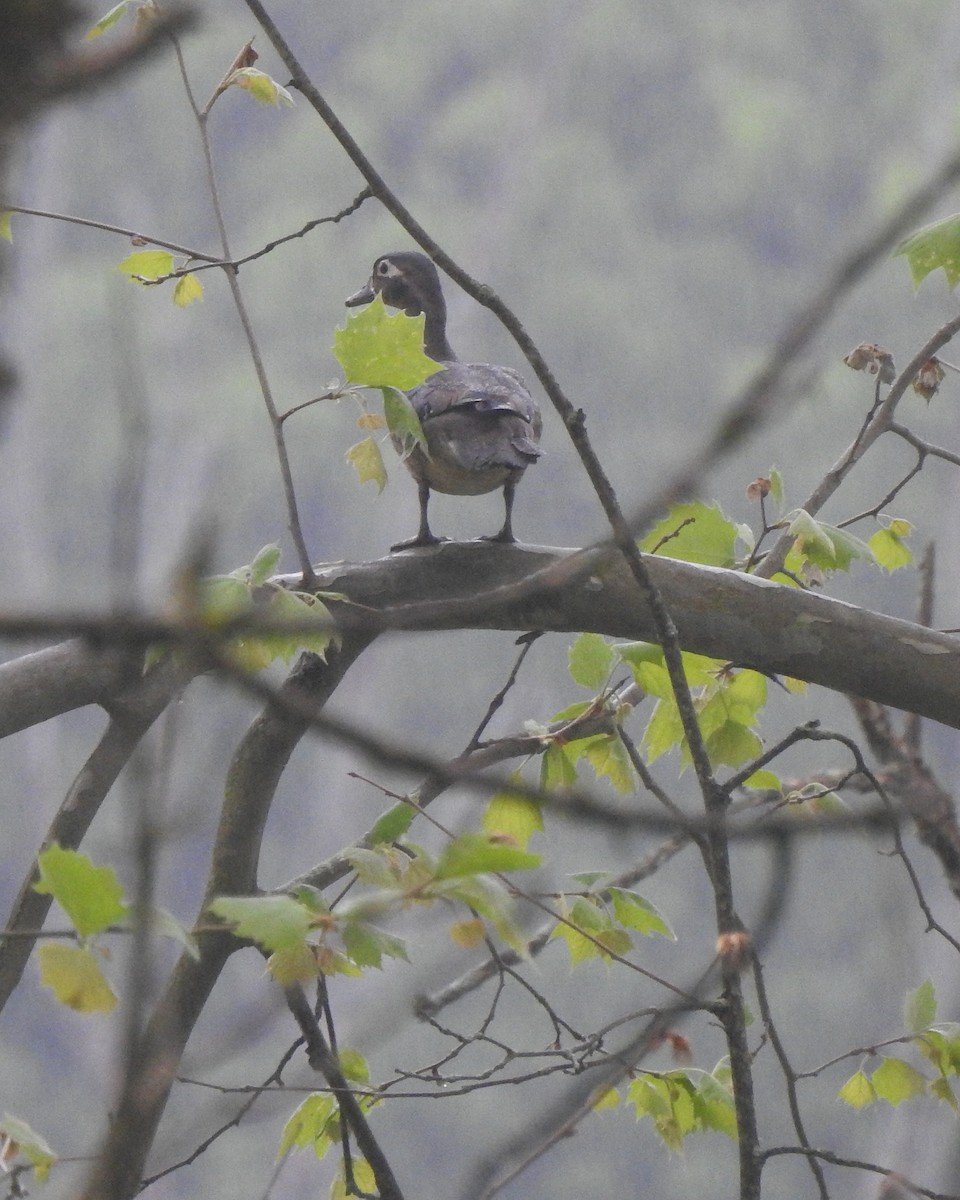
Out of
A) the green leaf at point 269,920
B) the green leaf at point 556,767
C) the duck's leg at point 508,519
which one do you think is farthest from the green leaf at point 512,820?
the green leaf at point 269,920

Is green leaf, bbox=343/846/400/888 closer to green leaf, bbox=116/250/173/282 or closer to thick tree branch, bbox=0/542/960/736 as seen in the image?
thick tree branch, bbox=0/542/960/736

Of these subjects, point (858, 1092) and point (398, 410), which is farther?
point (858, 1092)

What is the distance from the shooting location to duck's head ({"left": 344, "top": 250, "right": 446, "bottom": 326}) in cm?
187

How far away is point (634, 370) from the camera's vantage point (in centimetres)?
688

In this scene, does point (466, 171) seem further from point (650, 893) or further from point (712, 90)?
point (650, 893)

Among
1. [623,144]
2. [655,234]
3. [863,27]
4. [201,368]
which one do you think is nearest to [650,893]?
[201,368]

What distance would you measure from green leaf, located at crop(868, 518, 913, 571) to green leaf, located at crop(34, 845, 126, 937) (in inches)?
40.2

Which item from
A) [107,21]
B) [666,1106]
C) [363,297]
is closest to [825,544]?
[666,1106]

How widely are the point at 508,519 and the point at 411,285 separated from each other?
59 centimetres

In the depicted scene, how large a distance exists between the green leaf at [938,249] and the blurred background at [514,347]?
8.95 ft

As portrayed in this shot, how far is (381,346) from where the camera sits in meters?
1.00

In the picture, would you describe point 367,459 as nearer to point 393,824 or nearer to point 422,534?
point 422,534

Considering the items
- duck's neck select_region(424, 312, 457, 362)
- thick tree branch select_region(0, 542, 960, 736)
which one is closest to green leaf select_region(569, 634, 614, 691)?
thick tree branch select_region(0, 542, 960, 736)

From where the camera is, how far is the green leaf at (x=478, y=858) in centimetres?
57
